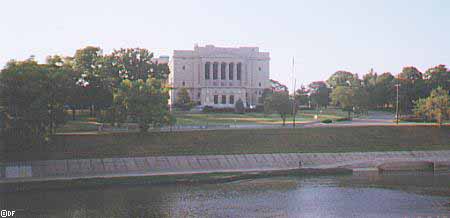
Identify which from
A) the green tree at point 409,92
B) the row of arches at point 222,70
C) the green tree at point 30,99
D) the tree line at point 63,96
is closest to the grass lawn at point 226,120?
the tree line at point 63,96

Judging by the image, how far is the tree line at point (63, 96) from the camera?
4422cm

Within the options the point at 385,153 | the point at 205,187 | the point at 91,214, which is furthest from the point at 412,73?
the point at 91,214

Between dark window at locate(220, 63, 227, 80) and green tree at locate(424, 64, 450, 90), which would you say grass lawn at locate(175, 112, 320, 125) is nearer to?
dark window at locate(220, 63, 227, 80)

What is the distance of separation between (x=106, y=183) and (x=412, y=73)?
92721 millimetres

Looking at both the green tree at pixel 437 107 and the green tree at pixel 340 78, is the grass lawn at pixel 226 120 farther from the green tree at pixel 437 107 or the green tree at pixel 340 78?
the green tree at pixel 340 78

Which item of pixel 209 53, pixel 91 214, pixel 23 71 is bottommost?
pixel 91 214

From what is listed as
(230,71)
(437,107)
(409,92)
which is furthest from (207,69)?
(437,107)

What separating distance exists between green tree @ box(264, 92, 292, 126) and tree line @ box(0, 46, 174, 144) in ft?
54.6

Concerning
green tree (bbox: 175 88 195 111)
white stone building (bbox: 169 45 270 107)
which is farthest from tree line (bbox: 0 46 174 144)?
white stone building (bbox: 169 45 270 107)

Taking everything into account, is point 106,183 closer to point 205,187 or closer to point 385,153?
point 205,187

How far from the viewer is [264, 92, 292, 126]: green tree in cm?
6738

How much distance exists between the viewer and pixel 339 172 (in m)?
48.7

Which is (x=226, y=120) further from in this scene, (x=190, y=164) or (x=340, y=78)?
(x=340, y=78)

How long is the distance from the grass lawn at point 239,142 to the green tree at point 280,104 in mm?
7709
